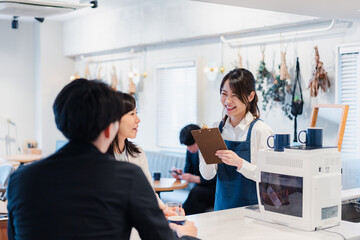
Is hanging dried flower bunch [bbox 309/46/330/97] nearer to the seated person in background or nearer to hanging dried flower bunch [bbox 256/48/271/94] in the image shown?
hanging dried flower bunch [bbox 256/48/271/94]

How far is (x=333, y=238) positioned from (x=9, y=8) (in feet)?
11.6

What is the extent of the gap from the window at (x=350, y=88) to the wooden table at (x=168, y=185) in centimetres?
178

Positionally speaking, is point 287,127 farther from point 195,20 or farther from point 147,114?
point 147,114

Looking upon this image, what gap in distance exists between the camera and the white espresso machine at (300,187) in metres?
2.49

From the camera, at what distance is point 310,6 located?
3.58m

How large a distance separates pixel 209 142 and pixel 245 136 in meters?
0.28

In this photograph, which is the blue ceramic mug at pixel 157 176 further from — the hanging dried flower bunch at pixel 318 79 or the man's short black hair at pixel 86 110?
the man's short black hair at pixel 86 110

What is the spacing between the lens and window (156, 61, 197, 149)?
6.98m

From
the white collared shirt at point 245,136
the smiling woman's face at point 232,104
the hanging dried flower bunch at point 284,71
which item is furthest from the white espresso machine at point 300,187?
the hanging dried flower bunch at point 284,71

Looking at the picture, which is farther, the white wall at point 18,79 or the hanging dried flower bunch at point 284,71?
the white wall at point 18,79

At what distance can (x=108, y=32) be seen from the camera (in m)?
→ 8.34

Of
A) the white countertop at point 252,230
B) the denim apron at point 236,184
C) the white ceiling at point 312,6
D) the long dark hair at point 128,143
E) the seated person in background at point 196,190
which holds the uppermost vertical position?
the white ceiling at point 312,6

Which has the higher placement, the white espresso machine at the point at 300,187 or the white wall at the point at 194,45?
the white wall at the point at 194,45

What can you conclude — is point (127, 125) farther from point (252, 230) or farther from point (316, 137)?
point (316, 137)
